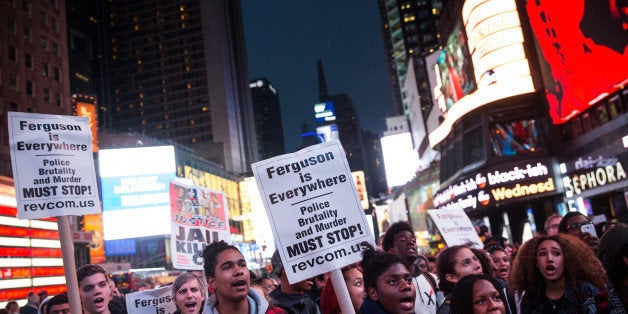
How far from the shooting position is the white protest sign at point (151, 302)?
7.07 metres

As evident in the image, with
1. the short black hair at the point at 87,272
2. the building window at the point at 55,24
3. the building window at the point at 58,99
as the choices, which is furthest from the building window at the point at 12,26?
the short black hair at the point at 87,272

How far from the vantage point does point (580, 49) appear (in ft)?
74.2

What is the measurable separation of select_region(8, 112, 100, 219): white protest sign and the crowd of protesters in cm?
95

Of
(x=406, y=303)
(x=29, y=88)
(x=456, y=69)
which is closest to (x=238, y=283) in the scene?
(x=406, y=303)

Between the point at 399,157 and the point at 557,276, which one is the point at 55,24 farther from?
the point at 557,276

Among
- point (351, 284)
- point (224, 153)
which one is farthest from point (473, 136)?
point (224, 153)

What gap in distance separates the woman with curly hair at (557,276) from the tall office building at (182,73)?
5155 inches

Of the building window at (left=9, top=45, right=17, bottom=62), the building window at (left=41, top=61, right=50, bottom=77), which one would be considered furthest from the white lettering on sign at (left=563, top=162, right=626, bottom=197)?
the building window at (left=41, top=61, right=50, bottom=77)

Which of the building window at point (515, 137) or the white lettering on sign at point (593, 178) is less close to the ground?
the building window at point (515, 137)

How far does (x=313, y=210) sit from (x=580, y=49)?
21390 mm

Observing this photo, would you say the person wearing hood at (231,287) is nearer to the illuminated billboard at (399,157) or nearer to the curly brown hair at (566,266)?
the curly brown hair at (566,266)

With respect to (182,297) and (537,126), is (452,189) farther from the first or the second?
(182,297)

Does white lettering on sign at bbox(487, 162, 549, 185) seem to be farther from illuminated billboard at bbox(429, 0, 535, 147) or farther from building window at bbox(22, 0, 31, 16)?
building window at bbox(22, 0, 31, 16)

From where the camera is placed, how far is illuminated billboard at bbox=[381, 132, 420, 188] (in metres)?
75.7
